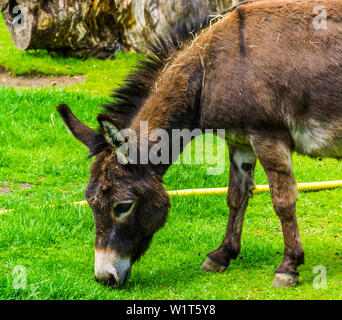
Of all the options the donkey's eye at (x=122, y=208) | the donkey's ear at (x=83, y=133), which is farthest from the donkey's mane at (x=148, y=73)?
the donkey's eye at (x=122, y=208)

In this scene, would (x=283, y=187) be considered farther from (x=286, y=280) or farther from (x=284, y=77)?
(x=284, y=77)

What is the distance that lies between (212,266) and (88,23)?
6910 millimetres

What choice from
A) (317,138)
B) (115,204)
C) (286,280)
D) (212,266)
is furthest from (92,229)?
(317,138)

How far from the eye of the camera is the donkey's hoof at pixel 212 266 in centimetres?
517

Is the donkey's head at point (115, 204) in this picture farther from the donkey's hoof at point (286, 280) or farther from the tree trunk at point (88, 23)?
the tree trunk at point (88, 23)

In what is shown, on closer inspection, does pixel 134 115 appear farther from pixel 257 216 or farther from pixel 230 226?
pixel 257 216

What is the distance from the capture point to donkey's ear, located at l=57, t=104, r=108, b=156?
14.9 feet

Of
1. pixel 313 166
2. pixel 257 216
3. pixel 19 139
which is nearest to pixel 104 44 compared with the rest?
pixel 19 139

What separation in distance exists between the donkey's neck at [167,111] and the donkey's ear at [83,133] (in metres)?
0.31

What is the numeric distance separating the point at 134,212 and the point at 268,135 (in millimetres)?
1208

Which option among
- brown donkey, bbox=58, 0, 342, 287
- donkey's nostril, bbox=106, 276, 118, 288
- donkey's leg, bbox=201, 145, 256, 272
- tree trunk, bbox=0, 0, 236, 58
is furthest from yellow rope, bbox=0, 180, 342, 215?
tree trunk, bbox=0, 0, 236, 58

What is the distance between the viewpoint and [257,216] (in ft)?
21.8

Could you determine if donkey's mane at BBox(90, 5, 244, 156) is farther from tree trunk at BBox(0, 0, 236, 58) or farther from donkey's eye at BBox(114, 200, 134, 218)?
tree trunk at BBox(0, 0, 236, 58)

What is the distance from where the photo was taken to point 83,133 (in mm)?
4609
